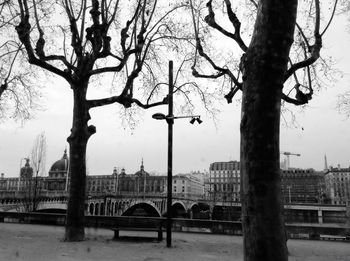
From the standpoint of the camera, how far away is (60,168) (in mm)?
120438

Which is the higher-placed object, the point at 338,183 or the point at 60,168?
the point at 60,168

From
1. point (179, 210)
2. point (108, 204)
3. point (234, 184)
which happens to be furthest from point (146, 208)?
point (234, 184)

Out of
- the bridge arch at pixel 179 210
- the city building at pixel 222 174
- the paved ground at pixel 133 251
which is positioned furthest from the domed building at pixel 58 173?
the paved ground at pixel 133 251

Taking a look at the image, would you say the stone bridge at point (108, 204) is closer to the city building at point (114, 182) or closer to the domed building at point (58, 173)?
the city building at point (114, 182)

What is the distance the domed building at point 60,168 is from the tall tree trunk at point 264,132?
11906 cm

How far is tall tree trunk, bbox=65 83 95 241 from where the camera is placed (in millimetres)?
11816

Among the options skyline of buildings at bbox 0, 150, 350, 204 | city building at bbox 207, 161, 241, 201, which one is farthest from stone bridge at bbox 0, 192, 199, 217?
city building at bbox 207, 161, 241, 201

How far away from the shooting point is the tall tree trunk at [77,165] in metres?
11.8

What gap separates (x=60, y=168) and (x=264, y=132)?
124 meters

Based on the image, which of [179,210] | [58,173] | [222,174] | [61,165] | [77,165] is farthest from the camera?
[222,174]

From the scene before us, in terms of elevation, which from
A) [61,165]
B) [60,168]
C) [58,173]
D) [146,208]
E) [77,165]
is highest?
[61,165]

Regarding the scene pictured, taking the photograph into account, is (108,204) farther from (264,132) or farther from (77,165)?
(264,132)

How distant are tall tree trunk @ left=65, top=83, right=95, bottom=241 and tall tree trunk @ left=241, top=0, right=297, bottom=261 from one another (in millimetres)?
9580

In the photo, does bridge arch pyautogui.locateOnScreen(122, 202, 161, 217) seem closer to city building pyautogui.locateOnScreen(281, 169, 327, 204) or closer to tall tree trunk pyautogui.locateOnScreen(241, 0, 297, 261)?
tall tree trunk pyautogui.locateOnScreen(241, 0, 297, 261)
